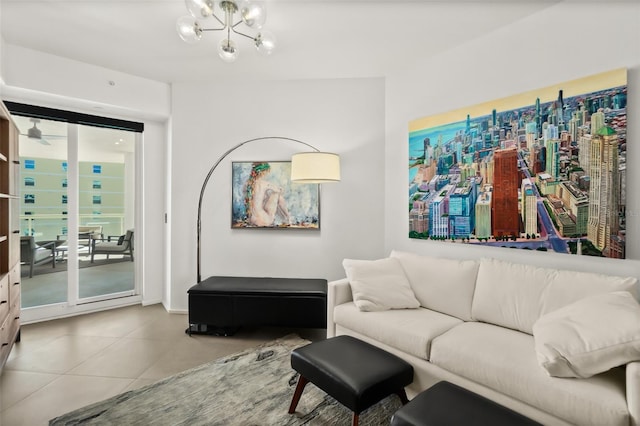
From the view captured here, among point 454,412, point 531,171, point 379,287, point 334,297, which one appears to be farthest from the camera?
point 334,297

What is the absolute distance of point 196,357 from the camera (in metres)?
2.76

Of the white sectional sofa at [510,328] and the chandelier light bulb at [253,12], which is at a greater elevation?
the chandelier light bulb at [253,12]

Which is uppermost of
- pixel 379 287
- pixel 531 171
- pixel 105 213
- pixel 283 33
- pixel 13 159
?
pixel 283 33

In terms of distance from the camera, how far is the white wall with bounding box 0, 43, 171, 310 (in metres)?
3.15

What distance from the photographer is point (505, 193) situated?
2.62m

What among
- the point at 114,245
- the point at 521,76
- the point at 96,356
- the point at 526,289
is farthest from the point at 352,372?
the point at 114,245

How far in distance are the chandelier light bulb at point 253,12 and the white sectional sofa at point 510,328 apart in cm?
196

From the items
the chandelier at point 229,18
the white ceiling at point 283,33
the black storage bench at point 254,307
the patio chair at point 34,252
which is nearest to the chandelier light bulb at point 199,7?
the chandelier at point 229,18

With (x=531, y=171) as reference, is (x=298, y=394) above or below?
below

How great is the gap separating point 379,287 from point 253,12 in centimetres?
213

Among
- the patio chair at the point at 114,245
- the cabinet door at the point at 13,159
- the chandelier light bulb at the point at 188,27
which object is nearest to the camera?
the chandelier light bulb at the point at 188,27

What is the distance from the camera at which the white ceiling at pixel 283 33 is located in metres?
2.41

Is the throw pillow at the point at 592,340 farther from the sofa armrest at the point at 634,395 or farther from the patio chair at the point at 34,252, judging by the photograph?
the patio chair at the point at 34,252

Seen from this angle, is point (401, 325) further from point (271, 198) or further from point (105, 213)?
point (105, 213)
